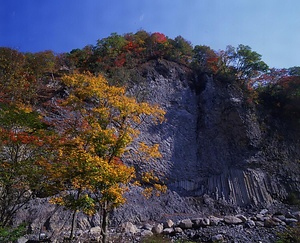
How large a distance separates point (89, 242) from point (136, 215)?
3.61 metres

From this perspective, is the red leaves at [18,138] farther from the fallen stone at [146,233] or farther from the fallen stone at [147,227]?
the fallen stone at [147,227]

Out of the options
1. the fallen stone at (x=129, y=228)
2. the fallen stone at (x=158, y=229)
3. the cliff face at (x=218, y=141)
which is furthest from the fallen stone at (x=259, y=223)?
the fallen stone at (x=129, y=228)

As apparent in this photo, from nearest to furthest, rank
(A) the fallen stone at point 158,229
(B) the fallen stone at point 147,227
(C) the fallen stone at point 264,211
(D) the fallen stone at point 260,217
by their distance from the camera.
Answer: (A) the fallen stone at point 158,229 → (B) the fallen stone at point 147,227 → (D) the fallen stone at point 260,217 → (C) the fallen stone at point 264,211

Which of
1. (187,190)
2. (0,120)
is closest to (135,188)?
(187,190)

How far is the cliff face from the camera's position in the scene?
16438 millimetres

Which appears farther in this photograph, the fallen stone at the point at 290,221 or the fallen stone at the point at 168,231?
the fallen stone at the point at 290,221

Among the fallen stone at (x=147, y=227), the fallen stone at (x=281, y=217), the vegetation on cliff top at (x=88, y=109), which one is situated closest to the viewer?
the vegetation on cliff top at (x=88, y=109)

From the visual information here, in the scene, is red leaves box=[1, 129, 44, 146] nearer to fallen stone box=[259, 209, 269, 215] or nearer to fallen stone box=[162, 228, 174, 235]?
fallen stone box=[162, 228, 174, 235]

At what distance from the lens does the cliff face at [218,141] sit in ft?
53.9

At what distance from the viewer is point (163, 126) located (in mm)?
18312

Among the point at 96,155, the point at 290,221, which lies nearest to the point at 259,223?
the point at 290,221

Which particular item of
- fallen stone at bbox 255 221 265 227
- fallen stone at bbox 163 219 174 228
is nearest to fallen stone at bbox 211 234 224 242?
fallen stone at bbox 163 219 174 228

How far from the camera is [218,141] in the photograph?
1900 centimetres

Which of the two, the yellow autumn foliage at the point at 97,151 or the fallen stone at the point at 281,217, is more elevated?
the yellow autumn foliage at the point at 97,151
